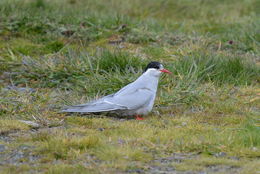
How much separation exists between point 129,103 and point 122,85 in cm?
104

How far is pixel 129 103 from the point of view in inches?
241

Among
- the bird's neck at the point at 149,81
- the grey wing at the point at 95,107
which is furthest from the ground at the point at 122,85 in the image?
the bird's neck at the point at 149,81

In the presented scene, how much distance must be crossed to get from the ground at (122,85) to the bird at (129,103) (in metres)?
0.10

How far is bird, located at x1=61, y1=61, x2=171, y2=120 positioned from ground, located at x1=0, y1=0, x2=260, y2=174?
96 millimetres

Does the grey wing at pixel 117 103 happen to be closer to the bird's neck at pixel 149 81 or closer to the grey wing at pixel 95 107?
the grey wing at pixel 95 107

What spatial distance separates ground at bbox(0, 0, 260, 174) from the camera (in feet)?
15.9

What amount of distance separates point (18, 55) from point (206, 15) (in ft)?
17.3

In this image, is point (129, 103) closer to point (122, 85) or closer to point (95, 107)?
point (95, 107)

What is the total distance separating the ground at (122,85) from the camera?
4.83m

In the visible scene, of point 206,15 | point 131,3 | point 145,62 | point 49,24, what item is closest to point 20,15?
point 49,24

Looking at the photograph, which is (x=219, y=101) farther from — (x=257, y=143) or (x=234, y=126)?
(x=257, y=143)

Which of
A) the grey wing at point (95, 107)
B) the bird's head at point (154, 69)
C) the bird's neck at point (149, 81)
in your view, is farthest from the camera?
the bird's head at point (154, 69)


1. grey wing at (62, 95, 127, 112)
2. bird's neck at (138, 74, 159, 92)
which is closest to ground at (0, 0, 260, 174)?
grey wing at (62, 95, 127, 112)

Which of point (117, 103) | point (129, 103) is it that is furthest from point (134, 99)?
point (117, 103)
